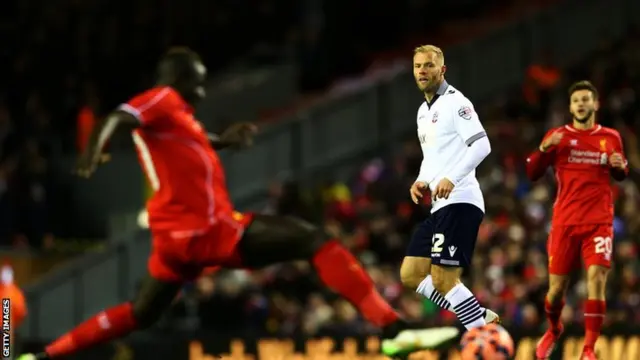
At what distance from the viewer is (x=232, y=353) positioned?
14.7 metres

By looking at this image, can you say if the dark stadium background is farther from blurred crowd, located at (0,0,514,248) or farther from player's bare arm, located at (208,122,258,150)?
player's bare arm, located at (208,122,258,150)

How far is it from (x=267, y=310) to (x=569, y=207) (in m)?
7.18

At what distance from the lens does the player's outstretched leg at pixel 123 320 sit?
31.5 ft

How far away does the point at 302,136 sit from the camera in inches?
848

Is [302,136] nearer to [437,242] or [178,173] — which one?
[437,242]

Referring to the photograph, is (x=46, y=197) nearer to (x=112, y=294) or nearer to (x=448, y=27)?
(x=112, y=294)

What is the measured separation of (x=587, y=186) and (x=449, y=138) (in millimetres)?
1570

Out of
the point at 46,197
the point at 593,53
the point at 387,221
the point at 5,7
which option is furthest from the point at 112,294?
the point at 593,53

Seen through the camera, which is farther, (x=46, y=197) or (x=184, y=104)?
(x=46, y=197)

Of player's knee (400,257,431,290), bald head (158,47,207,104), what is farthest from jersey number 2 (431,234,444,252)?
bald head (158,47,207,104)

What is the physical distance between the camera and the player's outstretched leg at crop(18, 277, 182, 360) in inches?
378

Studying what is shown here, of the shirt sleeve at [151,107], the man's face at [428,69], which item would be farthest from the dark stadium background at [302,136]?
the shirt sleeve at [151,107]

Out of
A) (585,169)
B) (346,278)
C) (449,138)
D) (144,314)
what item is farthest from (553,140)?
(144,314)

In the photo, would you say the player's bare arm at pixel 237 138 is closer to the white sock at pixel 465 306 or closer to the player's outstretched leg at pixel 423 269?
the player's outstretched leg at pixel 423 269
